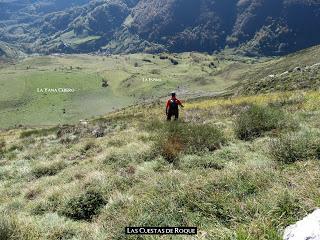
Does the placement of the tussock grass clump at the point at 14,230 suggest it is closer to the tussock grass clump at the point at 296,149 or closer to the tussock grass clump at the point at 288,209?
the tussock grass clump at the point at 288,209

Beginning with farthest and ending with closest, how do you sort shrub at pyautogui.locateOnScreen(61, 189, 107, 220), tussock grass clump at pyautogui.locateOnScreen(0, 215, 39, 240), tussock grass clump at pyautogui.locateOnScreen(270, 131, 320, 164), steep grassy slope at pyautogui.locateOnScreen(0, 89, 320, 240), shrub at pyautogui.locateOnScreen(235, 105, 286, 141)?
shrub at pyautogui.locateOnScreen(235, 105, 286, 141) < tussock grass clump at pyautogui.locateOnScreen(270, 131, 320, 164) < shrub at pyautogui.locateOnScreen(61, 189, 107, 220) < tussock grass clump at pyautogui.locateOnScreen(0, 215, 39, 240) < steep grassy slope at pyautogui.locateOnScreen(0, 89, 320, 240)

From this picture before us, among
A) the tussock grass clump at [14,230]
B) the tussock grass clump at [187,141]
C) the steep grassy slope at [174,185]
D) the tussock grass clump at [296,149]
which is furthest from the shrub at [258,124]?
the tussock grass clump at [14,230]

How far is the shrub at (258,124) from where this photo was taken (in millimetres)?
16344

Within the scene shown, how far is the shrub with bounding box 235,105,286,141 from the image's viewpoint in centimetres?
1634

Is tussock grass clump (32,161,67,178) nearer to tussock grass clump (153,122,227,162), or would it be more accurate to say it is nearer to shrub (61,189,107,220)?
tussock grass clump (153,122,227,162)

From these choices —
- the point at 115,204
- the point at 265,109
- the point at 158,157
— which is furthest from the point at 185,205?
the point at 265,109

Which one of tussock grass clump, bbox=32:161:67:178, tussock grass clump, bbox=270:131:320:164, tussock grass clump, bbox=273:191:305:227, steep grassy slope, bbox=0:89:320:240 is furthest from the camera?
tussock grass clump, bbox=32:161:67:178

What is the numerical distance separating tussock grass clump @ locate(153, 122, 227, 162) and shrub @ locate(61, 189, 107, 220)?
376 centimetres

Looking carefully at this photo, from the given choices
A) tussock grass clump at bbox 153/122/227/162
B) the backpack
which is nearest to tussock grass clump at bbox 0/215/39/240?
tussock grass clump at bbox 153/122/227/162

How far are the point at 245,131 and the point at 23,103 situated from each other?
→ 19160 cm

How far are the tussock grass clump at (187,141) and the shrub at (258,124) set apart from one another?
108 centimetres

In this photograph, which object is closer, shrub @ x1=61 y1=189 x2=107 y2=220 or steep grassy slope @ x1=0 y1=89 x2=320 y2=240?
steep grassy slope @ x1=0 y1=89 x2=320 y2=240

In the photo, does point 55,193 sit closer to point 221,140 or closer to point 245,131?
point 221,140

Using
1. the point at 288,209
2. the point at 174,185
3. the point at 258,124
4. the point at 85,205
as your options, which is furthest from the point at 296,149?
the point at 85,205
